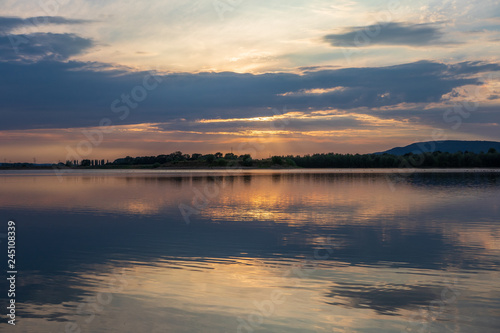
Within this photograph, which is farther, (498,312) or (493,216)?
(493,216)

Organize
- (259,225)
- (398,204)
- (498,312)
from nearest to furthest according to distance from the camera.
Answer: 1. (498,312)
2. (259,225)
3. (398,204)

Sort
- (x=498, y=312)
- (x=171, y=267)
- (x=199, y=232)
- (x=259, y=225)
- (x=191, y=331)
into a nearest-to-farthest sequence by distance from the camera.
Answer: (x=191, y=331) → (x=498, y=312) → (x=171, y=267) → (x=199, y=232) → (x=259, y=225)

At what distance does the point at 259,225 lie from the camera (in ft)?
84.5

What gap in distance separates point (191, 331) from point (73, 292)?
458cm

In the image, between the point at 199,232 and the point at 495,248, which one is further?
the point at 199,232

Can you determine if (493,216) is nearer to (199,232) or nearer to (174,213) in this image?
(199,232)

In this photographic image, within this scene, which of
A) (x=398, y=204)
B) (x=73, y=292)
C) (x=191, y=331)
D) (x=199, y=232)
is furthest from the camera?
(x=398, y=204)

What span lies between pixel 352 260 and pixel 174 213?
18.4 metres

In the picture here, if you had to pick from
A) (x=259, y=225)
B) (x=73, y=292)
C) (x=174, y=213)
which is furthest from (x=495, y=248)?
(x=174, y=213)

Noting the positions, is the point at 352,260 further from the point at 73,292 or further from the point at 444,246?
the point at 73,292

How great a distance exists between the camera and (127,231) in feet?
78.4

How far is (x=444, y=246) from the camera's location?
62.0 feet

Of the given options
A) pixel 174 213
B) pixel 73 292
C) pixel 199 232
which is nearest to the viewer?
pixel 73 292

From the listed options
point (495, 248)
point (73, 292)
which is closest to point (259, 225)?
point (495, 248)
